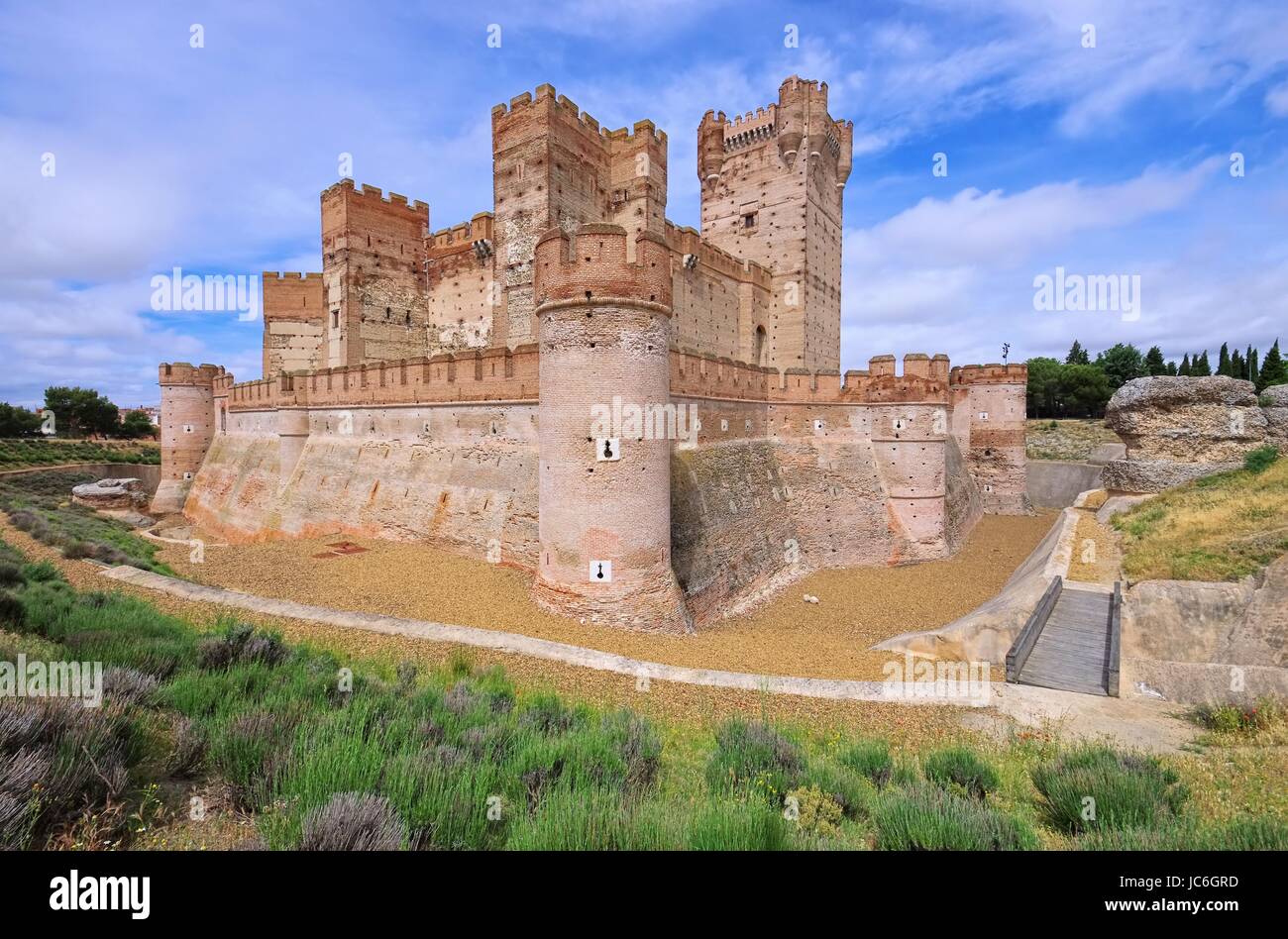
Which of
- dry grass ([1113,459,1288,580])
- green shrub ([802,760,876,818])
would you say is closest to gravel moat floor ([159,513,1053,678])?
dry grass ([1113,459,1288,580])

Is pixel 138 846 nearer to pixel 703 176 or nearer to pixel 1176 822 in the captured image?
pixel 1176 822

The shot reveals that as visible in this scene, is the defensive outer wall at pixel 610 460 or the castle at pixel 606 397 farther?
the castle at pixel 606 397

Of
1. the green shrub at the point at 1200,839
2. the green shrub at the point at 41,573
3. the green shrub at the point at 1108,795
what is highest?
the green shrub at the point at 41,573

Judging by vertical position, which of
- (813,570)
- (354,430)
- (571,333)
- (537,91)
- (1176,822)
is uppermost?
(537,91)

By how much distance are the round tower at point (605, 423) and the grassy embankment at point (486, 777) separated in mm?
5153

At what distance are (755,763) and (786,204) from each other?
28.7m

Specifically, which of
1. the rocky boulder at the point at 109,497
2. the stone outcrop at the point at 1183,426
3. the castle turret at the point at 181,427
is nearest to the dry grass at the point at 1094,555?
the stone outcrop at the point at 1183,426

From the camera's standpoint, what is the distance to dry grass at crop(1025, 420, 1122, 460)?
39406 millimetres

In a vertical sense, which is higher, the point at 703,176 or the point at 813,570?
the point at 703,176

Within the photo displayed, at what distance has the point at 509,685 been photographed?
21.7 feet

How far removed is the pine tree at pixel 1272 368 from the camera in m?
42.4

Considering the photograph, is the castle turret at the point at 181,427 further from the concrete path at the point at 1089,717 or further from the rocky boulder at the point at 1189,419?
the rocky boulder at the point at 1189,419
